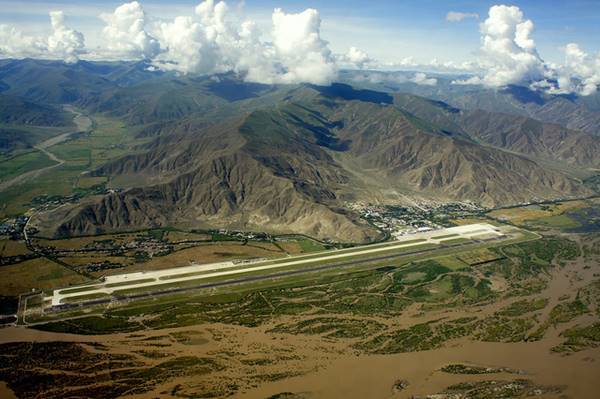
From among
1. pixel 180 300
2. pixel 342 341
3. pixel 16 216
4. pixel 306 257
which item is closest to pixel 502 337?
pixel 342 341

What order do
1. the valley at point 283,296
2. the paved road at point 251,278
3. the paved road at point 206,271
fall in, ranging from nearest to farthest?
1. the valley at point 283,296
2. the paved road at point 251,278
3. the paved road at point 206,271

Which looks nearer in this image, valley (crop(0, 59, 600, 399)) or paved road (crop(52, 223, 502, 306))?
valley (crop(0, 59, 600, 399))

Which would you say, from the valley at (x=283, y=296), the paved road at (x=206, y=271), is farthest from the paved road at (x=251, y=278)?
the paved road at (x=206, y=271)

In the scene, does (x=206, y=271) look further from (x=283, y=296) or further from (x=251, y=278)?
(x=283, y=296)

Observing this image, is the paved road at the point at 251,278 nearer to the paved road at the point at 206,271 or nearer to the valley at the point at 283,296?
the valley at the point at 283,296

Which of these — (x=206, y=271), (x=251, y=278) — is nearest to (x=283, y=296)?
(x=251, y=278)

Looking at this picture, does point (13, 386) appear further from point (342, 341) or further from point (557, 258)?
point (557, 258)

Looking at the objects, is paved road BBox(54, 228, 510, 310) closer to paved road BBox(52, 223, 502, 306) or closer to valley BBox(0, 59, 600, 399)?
valley BBox(0, 59, 600, 399)

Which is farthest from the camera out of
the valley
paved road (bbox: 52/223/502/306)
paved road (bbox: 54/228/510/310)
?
paved road (bbox: 52/223/502/306)

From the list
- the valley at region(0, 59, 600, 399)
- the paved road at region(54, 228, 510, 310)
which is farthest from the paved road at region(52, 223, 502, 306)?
the paved road at region(54, 228, 510, 310)

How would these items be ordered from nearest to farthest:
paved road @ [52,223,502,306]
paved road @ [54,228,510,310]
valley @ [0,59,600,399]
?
valley @ [0,59,600,399]
paved road @ [54,228,510,310]
paved road @ [52,223,502,306]

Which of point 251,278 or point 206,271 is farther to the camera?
point 206,271
